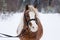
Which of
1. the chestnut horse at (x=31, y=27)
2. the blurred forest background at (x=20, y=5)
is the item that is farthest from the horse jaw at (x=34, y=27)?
the blurred forest background at (x=20, y=5)

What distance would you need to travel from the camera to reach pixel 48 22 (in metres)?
1.31

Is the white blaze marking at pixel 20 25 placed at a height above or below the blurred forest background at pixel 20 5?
below

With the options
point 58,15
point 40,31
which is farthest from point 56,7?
point 40,31

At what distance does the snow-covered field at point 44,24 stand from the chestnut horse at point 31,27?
0.04 metres

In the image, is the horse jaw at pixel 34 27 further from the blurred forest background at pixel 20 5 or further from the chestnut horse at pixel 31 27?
the blurred forest background at pixel 20 5

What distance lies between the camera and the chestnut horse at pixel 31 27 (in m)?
1.27

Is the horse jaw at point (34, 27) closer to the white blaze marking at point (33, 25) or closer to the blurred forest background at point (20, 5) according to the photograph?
the white blaze marking at point (33, 25)

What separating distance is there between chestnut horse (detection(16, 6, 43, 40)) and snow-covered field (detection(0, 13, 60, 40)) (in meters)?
0.04

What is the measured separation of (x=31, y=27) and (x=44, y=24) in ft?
0.36

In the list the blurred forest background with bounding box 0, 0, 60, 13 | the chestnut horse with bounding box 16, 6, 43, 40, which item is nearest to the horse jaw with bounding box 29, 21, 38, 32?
the chestnut horse with bounding box 16, 6, 43, 40

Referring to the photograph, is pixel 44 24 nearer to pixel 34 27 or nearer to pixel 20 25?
pixel 34 27

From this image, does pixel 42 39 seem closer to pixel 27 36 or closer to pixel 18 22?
pixel 27 36

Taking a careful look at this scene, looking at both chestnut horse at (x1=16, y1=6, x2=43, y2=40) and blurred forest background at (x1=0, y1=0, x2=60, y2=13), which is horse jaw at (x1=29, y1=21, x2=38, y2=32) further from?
blurred forest background at (x1=0, y1=0, x2=60, y2=13)

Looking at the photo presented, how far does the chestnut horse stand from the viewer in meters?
1.27
